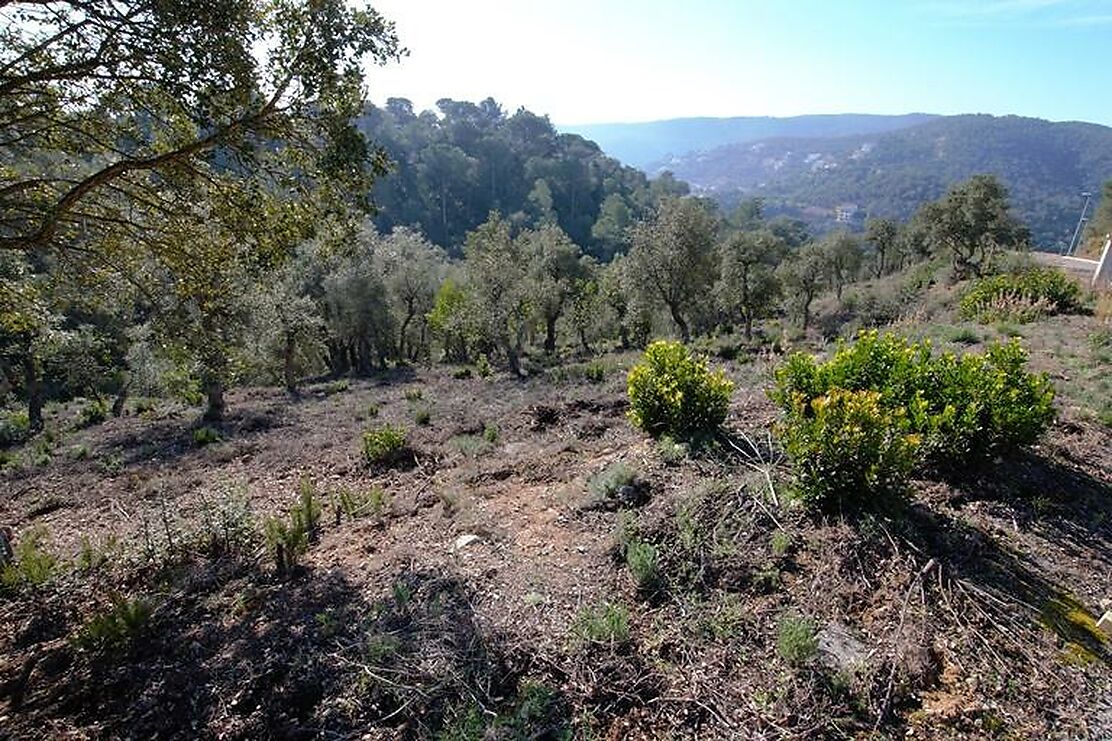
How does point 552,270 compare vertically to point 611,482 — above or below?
below

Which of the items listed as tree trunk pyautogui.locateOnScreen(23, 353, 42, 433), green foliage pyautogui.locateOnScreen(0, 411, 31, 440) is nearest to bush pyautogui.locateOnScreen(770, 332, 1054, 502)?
green foliage pyautogui.locateOnScreen(0, 411, 31, 440)

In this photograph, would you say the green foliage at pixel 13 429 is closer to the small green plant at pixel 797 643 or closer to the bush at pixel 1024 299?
the small green plant at pixel 797 643

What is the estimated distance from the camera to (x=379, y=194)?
312 ft

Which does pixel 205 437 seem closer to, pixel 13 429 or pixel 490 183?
pixel 13 429

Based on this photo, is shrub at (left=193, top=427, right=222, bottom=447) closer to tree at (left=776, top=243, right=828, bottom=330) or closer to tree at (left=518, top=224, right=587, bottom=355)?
tree at (left=518, top=224, right=587, bottom=355)

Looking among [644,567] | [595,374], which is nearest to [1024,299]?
[595,374]

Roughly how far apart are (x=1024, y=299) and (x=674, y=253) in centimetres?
1164

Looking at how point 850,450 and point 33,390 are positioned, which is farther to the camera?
point 33,390

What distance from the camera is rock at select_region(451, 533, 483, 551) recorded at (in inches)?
226

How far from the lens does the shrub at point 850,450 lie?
15.9 feet

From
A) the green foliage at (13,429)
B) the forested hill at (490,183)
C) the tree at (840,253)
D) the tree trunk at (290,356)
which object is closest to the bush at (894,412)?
the tree trunk at (290,356)

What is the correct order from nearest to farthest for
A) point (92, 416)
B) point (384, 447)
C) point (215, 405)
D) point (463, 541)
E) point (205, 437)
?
1. point (463, 541)
2. point (384, 447)
3. point (205, 437)
4. point (215, 405)
5. point (92, 416)

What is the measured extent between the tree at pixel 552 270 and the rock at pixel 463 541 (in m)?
23.6

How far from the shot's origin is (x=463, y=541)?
5852 mm
